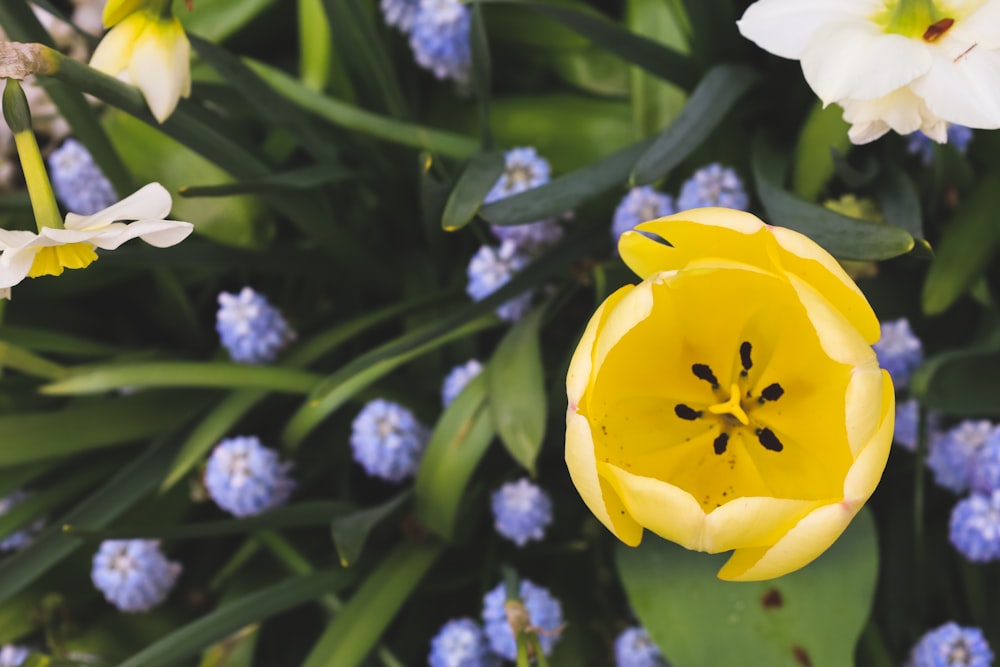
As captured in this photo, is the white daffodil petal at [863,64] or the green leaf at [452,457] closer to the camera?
the white daffodil petal at [863,64]

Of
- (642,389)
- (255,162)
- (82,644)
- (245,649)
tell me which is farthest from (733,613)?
(82,644)

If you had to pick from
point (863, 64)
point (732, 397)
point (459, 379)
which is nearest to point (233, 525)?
point (459, 379)

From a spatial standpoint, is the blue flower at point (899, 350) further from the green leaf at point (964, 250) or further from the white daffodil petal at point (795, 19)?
the white daffodil petal at point (795, 19)

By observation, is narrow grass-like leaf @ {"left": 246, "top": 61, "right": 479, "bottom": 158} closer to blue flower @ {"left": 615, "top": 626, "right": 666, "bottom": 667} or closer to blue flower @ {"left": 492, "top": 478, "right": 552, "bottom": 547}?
blue flower @ {"left": 492, "top": 478, "right": 552, "bottom": 547}

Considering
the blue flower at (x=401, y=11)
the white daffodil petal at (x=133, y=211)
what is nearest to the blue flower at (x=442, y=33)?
the blue flower at (x=401, y=11)

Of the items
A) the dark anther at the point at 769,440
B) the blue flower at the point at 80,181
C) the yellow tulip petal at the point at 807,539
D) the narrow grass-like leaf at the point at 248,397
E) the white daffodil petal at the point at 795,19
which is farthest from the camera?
the blue flower at the point at 80,181

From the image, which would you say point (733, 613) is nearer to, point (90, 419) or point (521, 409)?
point (521, 409)
